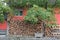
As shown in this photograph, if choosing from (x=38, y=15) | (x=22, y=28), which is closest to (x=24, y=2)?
(x=22, y=28)

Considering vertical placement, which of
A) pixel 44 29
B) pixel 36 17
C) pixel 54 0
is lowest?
pixel 44 29

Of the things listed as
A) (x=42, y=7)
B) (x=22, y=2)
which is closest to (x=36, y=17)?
(x=42, y=7)

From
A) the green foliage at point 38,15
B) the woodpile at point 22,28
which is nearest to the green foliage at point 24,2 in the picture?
the green foliage at point 38,15

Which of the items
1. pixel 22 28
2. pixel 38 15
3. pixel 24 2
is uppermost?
pixel 24 2

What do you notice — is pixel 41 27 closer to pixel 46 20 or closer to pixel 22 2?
pixel 46 20

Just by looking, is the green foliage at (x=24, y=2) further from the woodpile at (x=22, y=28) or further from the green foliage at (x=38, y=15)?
the woodpile at (x=22, y=28)

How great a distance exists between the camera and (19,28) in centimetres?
1648

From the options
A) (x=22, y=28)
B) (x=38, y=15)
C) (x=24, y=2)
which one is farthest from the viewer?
(x=24, y=2)

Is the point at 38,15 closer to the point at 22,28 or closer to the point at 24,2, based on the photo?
the point at 22,28

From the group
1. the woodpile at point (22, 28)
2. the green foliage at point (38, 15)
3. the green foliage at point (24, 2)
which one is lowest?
the woodpile at point (22, 28)

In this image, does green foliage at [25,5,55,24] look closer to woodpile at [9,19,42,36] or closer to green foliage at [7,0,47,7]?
woodpile at [9,19,42,36]

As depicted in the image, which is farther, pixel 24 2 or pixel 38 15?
pixel 24 2

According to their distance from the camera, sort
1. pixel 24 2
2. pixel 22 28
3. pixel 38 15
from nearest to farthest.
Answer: pixel 38 15 < pixel 22 28 < pixel 24 2

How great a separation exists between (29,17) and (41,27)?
1466 mm
